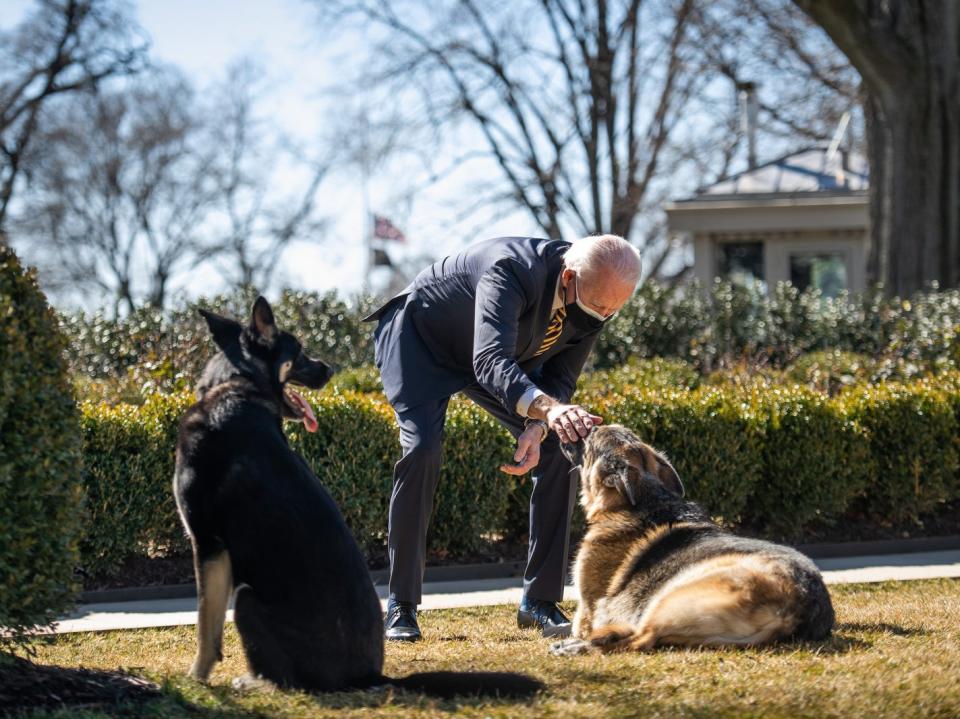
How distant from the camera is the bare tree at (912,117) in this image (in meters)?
A: 15.6

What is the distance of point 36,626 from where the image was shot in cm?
450

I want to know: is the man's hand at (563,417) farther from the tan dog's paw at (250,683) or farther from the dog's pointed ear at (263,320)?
the tan dog's paw at (250,683)

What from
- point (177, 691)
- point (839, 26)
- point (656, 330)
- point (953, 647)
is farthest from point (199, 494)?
point (839, 26)

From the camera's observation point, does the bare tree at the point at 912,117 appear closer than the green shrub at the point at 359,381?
No

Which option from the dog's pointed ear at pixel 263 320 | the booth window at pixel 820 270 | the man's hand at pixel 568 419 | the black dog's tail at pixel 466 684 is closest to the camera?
the black dog's tail at pixel 466 684

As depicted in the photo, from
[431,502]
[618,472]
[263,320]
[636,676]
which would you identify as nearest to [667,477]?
[618,472]

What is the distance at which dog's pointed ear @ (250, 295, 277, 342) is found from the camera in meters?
4.35

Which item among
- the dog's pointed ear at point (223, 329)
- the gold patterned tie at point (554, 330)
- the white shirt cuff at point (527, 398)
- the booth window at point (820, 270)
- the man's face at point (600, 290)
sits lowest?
the white shirt cuff at point (527, 398)

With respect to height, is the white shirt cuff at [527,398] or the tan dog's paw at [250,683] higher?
the white shirt cuff at [527,398]

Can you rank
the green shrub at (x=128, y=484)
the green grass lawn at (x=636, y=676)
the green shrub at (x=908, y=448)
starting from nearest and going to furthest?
the green grass lawn at (x=636, y=676) < the green shrub at (x=128, y=484) < the green shrub at (x=908, y=448)

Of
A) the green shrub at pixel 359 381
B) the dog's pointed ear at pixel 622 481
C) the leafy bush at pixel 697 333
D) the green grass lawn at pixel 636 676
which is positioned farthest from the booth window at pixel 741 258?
the dog's pointed ear at pixel 622 481

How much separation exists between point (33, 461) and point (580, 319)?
8.89 ft

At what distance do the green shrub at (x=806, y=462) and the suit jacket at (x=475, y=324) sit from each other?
132 inches

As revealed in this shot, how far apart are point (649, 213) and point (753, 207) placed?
12538 millimetres
